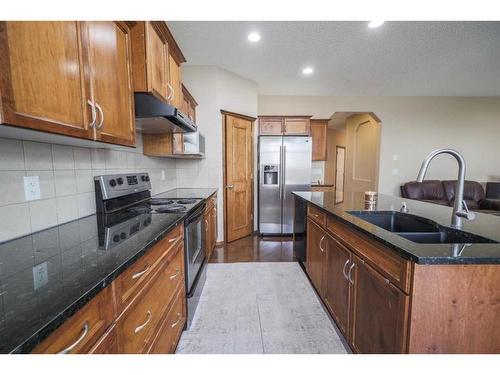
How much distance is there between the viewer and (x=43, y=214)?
1.14m

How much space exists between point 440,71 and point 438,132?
6.04 ft

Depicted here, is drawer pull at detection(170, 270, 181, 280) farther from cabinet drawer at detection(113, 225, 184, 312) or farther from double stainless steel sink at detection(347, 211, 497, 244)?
double stainless steel sink at detection(347, 211, 497, 244)

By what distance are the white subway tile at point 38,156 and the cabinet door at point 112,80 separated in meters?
0.32

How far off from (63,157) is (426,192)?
550cm

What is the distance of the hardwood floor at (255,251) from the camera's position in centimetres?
297

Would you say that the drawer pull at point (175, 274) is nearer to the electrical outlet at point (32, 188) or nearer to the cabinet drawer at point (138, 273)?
the cabinet drawer at point (138, 273)

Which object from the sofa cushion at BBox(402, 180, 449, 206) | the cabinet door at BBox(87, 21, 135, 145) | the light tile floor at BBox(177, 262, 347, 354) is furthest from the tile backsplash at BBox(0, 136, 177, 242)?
the sofa cushion at BBox(402, 180, 449, 206)

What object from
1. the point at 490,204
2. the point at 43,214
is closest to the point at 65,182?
the point at 43,214

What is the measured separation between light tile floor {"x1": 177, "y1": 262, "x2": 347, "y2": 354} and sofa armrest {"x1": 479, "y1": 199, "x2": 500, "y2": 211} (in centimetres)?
401

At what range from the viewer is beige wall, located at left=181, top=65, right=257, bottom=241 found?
3.37 m

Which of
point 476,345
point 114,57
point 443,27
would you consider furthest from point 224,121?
point 476,345

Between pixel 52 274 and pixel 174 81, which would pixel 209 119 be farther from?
pixel 52 274

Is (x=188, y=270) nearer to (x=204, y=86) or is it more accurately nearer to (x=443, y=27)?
(x=204, y=86)

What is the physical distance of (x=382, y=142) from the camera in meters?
4.92
